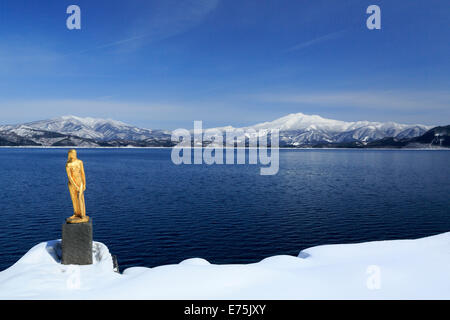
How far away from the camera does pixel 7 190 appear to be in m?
68.4

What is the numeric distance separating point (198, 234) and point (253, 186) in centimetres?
4168

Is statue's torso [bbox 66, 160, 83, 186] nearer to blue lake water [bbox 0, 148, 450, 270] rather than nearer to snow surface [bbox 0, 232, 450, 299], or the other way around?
snow surface [bbox 0, 232, 450, 299]

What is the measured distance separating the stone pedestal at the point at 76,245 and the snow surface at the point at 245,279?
49cm

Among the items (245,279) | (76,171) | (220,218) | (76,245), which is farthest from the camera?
(220,218)

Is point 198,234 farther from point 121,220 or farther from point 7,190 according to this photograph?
point 7,190

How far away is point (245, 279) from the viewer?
1466 centimetres

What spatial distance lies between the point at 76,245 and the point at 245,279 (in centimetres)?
956

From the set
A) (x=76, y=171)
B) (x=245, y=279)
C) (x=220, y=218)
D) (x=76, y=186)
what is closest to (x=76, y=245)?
(x=76, y=186)

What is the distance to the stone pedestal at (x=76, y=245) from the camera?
17.4 meters

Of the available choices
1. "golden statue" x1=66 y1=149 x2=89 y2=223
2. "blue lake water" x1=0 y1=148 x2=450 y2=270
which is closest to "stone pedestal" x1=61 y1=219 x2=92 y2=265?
"golden statue" x1=66 y1=149 x2=89 y2=223

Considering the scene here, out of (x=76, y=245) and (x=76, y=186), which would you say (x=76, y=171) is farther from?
(x=76, y=245)

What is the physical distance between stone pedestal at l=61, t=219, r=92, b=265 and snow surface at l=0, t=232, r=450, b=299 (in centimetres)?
49

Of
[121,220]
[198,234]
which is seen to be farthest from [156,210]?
[198,234]

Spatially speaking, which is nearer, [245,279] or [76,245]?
[245,279]
